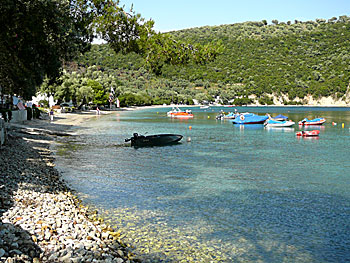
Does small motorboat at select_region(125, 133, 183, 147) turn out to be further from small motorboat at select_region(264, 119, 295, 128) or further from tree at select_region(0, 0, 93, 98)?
small motorboat at select_region(264, 119, 295, 128)

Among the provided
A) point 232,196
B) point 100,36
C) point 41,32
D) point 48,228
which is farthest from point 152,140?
point 48,228

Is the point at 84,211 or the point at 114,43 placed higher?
the point at 114,43

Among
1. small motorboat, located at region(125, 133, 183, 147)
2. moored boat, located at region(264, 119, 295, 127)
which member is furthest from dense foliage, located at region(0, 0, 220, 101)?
moored boat, located at region(264, 119, 295, 127)

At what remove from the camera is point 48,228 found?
33.1 feet

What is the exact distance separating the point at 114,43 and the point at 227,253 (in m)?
13.1

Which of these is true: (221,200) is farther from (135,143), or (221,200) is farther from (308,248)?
(135,143)

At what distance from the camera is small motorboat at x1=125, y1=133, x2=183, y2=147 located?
35750 millimetres

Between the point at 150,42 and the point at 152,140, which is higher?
the point at 150,42

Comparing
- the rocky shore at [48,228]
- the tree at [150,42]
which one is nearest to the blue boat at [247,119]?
the tree at [150,42]

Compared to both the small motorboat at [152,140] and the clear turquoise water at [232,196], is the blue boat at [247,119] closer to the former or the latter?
the small motorboat at [152,140]

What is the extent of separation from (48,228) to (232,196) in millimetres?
Result: 9564

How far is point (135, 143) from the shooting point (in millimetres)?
35719

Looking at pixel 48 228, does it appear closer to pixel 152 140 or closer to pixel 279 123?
pixel 152 140

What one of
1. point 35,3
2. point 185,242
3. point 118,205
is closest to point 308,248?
point 185,242
